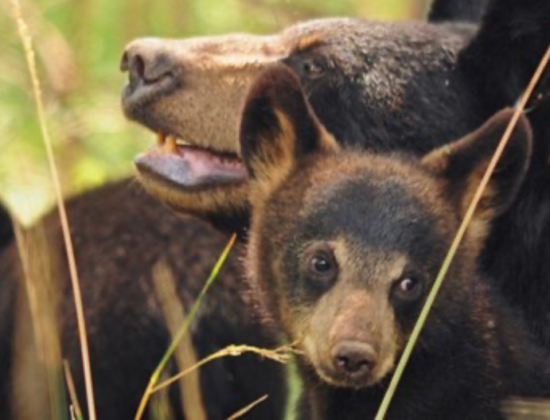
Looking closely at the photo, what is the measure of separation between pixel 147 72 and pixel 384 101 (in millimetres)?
826

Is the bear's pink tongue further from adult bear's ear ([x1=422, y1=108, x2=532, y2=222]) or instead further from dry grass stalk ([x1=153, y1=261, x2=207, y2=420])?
adult bear's ear ([x1=422, y1=108, x2=532, y2=222])

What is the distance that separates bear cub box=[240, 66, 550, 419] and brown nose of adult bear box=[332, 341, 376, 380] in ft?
0.04

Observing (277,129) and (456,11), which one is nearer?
(277,129)

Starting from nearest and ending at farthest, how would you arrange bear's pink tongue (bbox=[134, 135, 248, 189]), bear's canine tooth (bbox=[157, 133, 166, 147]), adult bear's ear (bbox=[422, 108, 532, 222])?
adult bear's ear (bbox=[422, 108, 532, 222])
bear's pink tongue (bbox=[134, 135, 248, 189])
bear's canine tooth (bbox=[157, 133, 166, 147])

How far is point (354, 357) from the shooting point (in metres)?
4.91

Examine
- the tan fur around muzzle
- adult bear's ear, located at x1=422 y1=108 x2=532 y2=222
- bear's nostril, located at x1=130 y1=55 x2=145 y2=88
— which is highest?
bear's nostril, located at x1=130 y1=55 x2=145 y2=88

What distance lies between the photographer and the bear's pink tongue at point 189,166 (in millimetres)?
6027

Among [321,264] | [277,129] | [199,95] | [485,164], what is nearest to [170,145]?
[199,95]

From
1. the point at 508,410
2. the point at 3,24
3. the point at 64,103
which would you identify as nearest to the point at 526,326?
the point at 508,410

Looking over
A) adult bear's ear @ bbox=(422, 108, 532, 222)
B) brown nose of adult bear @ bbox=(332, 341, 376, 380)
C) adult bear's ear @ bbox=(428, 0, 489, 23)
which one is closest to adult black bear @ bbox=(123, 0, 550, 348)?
adult bear's ear @ bbox=(422, 108, 532, 222)

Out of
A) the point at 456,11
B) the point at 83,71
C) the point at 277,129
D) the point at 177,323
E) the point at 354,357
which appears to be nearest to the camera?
the point at 354,357

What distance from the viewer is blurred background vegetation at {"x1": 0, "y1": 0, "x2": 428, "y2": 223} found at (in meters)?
8.53

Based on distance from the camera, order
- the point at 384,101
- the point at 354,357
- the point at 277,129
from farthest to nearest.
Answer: the point at 384,101 → the point at 277,129 → the point at 354,357

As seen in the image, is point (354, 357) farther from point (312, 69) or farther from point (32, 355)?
point (32, 355)
